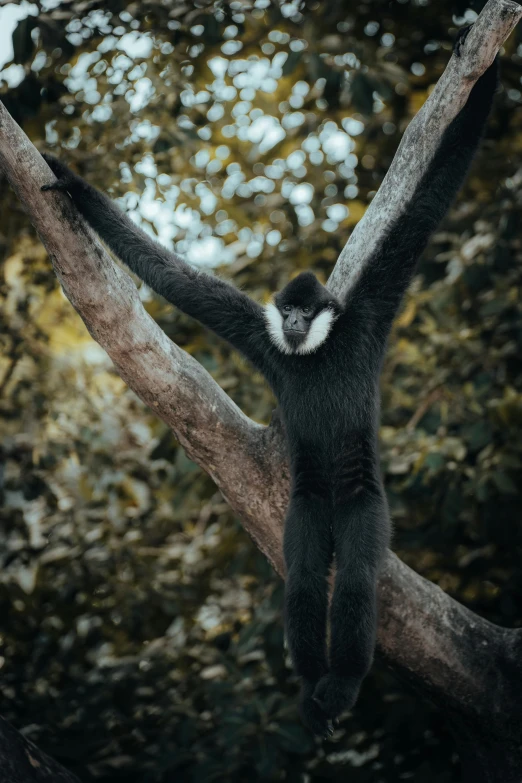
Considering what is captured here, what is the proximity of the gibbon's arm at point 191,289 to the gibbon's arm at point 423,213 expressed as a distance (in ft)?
1.78

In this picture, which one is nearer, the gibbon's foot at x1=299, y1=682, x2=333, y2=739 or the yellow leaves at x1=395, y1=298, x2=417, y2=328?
the gibbon's foot at x1=299, y1=682, x2=333, y2=739

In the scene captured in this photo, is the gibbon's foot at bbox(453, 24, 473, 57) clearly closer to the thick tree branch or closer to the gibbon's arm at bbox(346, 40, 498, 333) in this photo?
the thick tree branch

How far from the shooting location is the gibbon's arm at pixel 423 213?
12.1ft

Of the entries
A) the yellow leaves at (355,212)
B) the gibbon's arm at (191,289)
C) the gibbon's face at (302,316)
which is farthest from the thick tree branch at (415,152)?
the yellow leaves at (355,212)

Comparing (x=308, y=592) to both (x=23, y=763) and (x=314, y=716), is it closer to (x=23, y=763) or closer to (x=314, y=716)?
(x=314, y=716)

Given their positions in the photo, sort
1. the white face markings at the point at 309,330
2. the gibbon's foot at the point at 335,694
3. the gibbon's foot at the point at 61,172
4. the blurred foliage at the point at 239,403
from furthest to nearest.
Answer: the blurred foliage at the point at 239,403 < the white face markings at the point at 309,330 < the gibbon's foot at the point at 61,172 < the gibbon's foot at the point at 335,694

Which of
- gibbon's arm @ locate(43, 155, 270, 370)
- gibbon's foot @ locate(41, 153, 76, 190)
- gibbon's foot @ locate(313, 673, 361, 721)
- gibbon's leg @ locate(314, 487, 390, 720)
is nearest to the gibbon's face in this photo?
gibbon's arm @ locate(43, 155, 270, 370)

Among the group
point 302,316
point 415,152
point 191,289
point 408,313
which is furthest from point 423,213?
point 408,313

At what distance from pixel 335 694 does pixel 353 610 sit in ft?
1.18

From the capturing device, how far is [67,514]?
225 inches

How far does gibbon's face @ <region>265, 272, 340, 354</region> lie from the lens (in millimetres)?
3689

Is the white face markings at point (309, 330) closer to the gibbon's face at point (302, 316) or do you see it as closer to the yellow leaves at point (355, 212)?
the gibbon's face at point (302, 316)

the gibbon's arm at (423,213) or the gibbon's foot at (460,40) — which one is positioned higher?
the gibbon's foot at (460,40)

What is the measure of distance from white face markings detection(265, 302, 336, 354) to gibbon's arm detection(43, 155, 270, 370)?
0.23 ft
